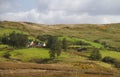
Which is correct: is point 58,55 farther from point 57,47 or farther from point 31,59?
point 31,59

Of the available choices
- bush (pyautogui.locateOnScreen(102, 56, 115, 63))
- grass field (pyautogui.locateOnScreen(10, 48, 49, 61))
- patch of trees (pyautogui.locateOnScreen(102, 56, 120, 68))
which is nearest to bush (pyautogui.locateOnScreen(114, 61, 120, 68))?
patch of trees (pyautogui.locateOnScreen(102, 56, 120, 68))

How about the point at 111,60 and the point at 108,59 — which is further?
the point at 108,59

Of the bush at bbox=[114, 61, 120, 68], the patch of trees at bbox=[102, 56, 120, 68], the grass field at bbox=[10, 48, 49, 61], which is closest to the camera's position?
the bush at bbox=[114, 61, 120, 68]

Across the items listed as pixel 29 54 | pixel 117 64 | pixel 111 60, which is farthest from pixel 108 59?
pixel 29 54

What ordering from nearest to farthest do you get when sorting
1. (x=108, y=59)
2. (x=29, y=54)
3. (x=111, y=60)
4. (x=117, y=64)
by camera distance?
(x=117, y=64)
(x=111, y=60)
(x=108, y=59)
(x=29, y=54)

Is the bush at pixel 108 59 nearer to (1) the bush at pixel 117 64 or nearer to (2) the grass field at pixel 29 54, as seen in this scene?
(1) the bush at pixel 117 64

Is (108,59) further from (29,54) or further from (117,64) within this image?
(29,54)

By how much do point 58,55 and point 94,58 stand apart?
1825 cm

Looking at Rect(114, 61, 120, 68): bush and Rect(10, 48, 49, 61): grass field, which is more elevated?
Rect(10, 48, 49, 61): grass field

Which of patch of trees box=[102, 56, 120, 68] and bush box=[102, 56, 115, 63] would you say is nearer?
patch of trees box=[102, 56, 120, 68]

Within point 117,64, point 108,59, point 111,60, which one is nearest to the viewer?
point 117,64

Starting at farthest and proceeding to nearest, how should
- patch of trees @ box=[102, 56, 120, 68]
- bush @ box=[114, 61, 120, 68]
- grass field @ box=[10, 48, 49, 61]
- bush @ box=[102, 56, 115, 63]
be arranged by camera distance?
bush @ box=[102, 56, 115, 63] → grass field @ box=[10, 48, 49, 61] → patch of trees @ box=[102, 56, 120, 68] → bush @ box=[114, 61, 120, 68]

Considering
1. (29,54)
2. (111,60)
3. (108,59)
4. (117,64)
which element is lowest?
(117,64)

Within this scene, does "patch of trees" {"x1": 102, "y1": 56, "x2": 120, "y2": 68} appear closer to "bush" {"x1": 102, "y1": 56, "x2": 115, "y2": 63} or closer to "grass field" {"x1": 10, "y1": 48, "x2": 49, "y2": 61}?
"bush" {"x1": 102, "y1": 56, "x2": 115, "y2": 63}
